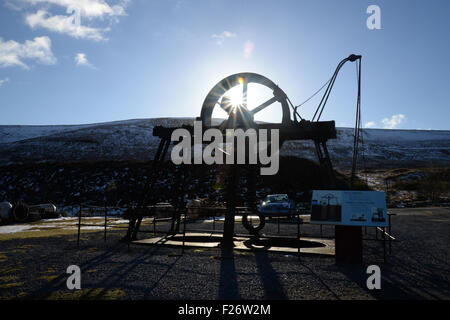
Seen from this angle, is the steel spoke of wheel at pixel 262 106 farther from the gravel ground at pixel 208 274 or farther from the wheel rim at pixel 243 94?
the gravel ground at pixel 208 274

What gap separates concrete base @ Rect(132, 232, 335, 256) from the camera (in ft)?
27.2

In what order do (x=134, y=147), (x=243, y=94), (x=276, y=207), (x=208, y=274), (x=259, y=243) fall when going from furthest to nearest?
1. (x=134, y=147)
2. (x=276, y=207)
3. (x=243, y=94)
4. (x=259, y=243)
5. (x=208, y=274)

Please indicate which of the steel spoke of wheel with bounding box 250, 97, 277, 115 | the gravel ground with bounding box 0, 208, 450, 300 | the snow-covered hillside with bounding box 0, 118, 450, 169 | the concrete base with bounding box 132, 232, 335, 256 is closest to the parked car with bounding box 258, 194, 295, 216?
the concrete base with bounding box 132, 232, 335, 256

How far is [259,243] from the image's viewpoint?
32.2 ft

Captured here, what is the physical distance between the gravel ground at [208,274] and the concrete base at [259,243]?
445 millimetres

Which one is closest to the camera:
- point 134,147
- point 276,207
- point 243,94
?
point 243,94

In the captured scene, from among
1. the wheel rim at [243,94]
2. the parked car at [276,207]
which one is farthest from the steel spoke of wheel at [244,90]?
the parked car at [276,207]

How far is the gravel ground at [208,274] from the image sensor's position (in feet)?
15.0

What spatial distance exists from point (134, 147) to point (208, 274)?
74061 mm

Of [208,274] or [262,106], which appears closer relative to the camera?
[208,274]

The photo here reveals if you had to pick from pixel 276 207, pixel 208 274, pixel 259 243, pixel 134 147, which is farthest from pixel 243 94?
pixel 134 147

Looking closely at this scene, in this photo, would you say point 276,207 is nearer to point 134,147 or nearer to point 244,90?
point 244,90
